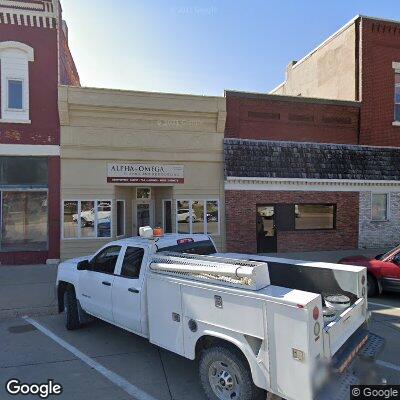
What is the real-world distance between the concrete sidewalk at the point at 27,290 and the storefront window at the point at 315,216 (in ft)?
31.7

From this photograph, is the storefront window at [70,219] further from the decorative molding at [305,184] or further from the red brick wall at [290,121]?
the red brick wall at [290,121]

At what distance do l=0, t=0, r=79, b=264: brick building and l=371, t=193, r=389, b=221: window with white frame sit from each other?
1317 cm

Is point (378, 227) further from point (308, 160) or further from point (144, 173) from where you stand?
point (144, 173)

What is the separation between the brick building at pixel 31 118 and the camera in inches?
486

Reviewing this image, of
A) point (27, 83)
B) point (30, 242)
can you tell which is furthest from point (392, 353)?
point (27, 83)

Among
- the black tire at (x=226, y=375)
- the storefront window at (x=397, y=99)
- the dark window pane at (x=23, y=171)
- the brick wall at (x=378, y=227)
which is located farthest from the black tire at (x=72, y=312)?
the storefront window at (x=397, y=99)

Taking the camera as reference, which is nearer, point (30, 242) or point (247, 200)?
point (30, 242)

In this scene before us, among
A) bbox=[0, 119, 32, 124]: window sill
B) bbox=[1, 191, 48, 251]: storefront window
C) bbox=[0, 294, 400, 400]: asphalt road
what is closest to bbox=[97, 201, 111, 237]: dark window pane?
bbox=[1, 191, 48, 251]: storefront window

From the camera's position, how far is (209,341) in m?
4.11

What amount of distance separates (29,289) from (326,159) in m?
12.1

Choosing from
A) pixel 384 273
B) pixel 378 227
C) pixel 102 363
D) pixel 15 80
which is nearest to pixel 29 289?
pixel 102 363

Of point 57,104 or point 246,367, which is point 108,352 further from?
point 57,104

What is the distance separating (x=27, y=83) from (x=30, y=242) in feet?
18.6

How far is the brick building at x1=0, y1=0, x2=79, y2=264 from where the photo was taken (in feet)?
40.5
